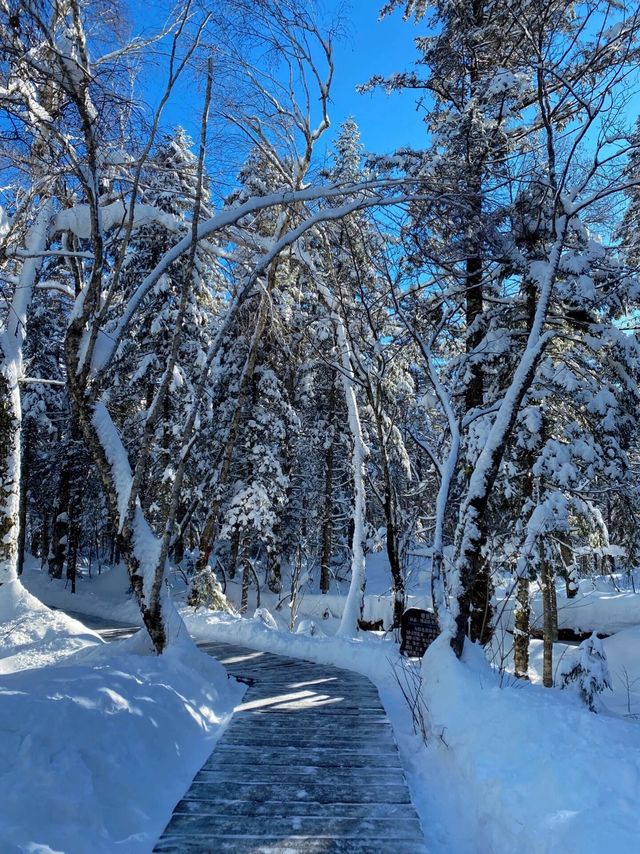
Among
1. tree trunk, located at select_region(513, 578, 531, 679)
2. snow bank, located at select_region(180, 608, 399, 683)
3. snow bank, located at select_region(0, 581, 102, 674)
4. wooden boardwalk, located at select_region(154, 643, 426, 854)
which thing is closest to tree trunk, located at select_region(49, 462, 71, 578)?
snow bank, located at select_region(180, 608, 399, 683)

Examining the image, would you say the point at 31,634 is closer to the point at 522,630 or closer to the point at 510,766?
the point at 510,766

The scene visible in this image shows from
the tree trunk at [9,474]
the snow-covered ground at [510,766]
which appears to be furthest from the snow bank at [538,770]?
the tree trunk at [9,474]

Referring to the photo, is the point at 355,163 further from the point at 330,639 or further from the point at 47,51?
the point at 330,639

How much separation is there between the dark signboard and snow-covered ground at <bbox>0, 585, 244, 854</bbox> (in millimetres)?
2657

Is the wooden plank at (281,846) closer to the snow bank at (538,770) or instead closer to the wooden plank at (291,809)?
the wooden plank at (291,809)

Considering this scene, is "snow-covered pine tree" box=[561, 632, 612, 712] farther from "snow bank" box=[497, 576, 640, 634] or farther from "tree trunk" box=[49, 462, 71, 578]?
"tree trunk" box=[49, 462, 71, 578]

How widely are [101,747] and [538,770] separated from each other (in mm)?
2564

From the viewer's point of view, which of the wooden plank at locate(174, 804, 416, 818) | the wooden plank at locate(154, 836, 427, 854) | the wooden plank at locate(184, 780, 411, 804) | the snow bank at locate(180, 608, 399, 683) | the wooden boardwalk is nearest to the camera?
the wooden plank at locate(154, 836, 427, 854)

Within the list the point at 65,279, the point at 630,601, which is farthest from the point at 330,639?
the point at 630,601

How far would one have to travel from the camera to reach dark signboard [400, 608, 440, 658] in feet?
22.8

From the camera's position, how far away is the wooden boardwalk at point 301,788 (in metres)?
2.81


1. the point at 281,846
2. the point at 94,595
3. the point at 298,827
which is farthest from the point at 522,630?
the point at 94,595

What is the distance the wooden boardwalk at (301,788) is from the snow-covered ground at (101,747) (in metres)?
0.20

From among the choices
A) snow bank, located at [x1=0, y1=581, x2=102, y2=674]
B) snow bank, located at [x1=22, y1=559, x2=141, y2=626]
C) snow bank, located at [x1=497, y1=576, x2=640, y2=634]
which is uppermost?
snow bank, located at [x1=0, y1=581, x2=102, y2=674]
